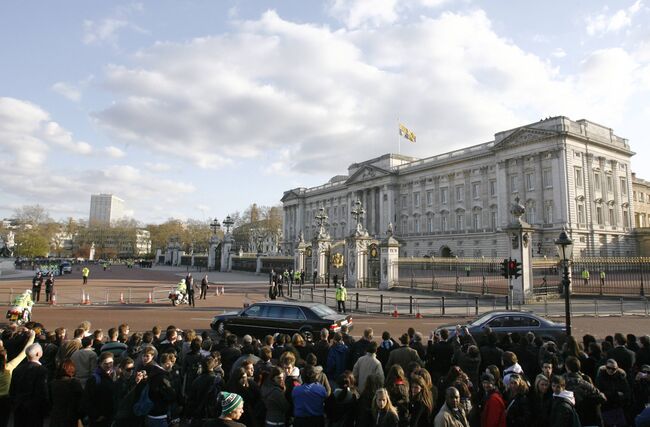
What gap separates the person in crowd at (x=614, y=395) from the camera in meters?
5.55

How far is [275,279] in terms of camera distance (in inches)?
1063

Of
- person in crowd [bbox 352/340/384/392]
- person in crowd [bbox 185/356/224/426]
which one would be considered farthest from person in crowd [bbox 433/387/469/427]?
person in crowd [bbox 185/356/224/426]

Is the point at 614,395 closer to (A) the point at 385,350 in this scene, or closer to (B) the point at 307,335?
(A) the point at 385,350

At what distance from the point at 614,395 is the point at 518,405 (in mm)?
1662

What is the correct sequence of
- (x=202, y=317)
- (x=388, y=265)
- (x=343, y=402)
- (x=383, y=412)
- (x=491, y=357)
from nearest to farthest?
1. (x=383, y=412)
2. (x=343, y=402)
3. (x=491, y=357)
4. (x=202, y=317)
5. (x=388, y=265)

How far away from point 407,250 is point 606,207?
30.9m

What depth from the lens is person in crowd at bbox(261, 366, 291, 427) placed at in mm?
5059

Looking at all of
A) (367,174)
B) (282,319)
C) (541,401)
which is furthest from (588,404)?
(367,174)

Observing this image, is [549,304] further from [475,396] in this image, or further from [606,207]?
[606,207]

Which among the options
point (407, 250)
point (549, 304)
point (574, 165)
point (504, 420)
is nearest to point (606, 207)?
point (574, 165)

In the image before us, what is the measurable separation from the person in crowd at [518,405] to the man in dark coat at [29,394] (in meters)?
5.84

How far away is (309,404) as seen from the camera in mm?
5133

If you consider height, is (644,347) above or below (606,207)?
below

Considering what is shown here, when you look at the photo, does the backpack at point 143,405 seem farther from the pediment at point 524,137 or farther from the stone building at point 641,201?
the stone building at point 641,201
